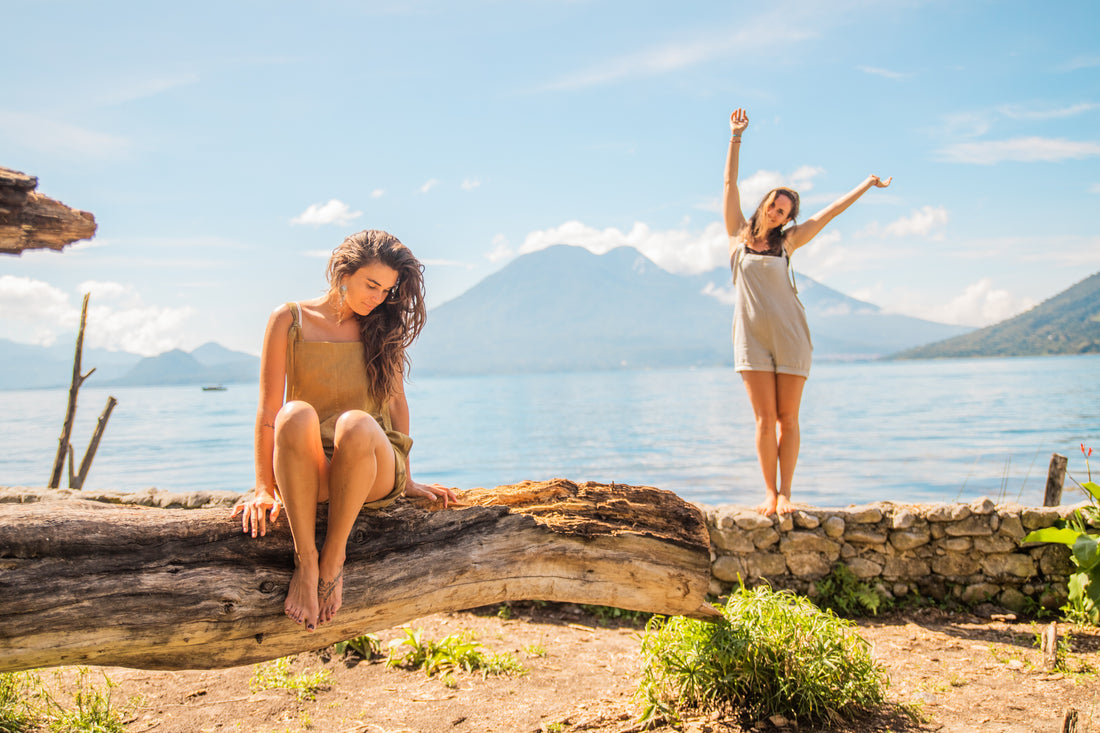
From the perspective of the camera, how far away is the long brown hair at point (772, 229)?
521cm

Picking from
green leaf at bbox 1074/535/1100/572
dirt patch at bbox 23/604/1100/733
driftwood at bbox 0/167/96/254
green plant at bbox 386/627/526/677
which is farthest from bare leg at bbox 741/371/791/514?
driftwood at bbox 0/167/96/254

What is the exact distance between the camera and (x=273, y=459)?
114 inches

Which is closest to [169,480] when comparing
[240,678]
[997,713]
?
[240,678]

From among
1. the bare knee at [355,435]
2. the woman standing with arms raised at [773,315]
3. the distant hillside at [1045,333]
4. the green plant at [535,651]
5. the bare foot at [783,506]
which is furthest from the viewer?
the distant hillside at [1045,333]

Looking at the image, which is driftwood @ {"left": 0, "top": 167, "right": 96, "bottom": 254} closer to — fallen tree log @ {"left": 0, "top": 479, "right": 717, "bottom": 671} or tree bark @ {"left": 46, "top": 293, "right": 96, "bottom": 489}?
fallen tree log @ {"left": 0, "top": 479, "right": 717, "bottom": 671}

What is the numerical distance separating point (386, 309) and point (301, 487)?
3.36 ft

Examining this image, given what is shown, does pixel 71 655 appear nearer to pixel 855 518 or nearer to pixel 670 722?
pixel 670 722

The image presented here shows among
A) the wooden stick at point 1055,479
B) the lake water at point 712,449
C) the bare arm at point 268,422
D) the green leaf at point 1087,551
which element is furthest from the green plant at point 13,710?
the wooden stick at point 1055,479

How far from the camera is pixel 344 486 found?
9.04ft

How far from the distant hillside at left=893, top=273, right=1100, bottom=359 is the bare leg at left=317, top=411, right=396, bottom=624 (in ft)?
415

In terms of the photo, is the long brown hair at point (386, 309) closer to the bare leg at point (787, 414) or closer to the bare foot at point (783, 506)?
the bare leg at point (787, 414)

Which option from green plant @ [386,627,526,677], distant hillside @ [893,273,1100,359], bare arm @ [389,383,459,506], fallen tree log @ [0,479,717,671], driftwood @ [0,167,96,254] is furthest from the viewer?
distant hillside @ [893,273,1100,359]

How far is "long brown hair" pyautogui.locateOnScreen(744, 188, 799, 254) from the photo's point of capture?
5215mm

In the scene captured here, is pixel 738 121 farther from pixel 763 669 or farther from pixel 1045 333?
pixel 1045 333
